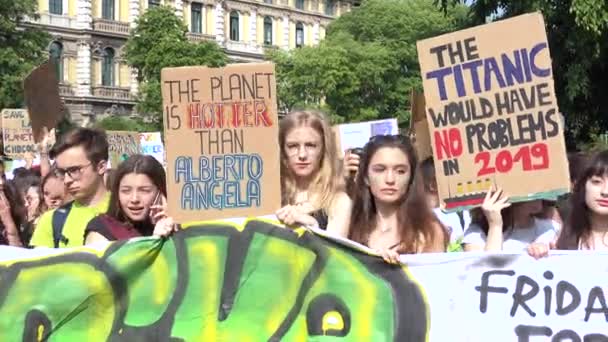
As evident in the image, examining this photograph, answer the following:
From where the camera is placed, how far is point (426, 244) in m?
4.18

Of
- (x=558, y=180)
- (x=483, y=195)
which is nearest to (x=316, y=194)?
(x=483, y=195)

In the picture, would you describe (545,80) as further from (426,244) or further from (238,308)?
(238,308)

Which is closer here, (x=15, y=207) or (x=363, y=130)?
(x=15, y=207)

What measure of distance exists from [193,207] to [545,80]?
1559 mm

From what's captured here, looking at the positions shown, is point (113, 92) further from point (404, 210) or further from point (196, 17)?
point (404, 210)

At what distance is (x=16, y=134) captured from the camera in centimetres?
1241

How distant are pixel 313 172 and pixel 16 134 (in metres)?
8.77

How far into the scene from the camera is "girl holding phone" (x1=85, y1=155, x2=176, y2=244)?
14.6ft

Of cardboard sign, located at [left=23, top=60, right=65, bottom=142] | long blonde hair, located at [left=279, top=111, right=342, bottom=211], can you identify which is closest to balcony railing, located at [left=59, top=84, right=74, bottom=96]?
cardboard sign, located at [left=23, top=60, right=65, bottom=142]

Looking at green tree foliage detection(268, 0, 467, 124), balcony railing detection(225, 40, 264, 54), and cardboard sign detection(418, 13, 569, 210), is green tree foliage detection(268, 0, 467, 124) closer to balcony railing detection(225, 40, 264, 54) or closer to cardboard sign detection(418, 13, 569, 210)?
balcony railing detection(225, 40, 264, 54)

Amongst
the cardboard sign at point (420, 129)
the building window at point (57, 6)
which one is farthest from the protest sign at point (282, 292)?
the building window at point (57, 6)

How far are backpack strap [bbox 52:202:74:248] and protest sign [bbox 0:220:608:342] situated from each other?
16 cm

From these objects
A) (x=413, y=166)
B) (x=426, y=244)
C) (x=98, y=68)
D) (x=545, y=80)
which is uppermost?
(x=98, y=68)

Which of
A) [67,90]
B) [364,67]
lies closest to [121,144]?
[364,67]
